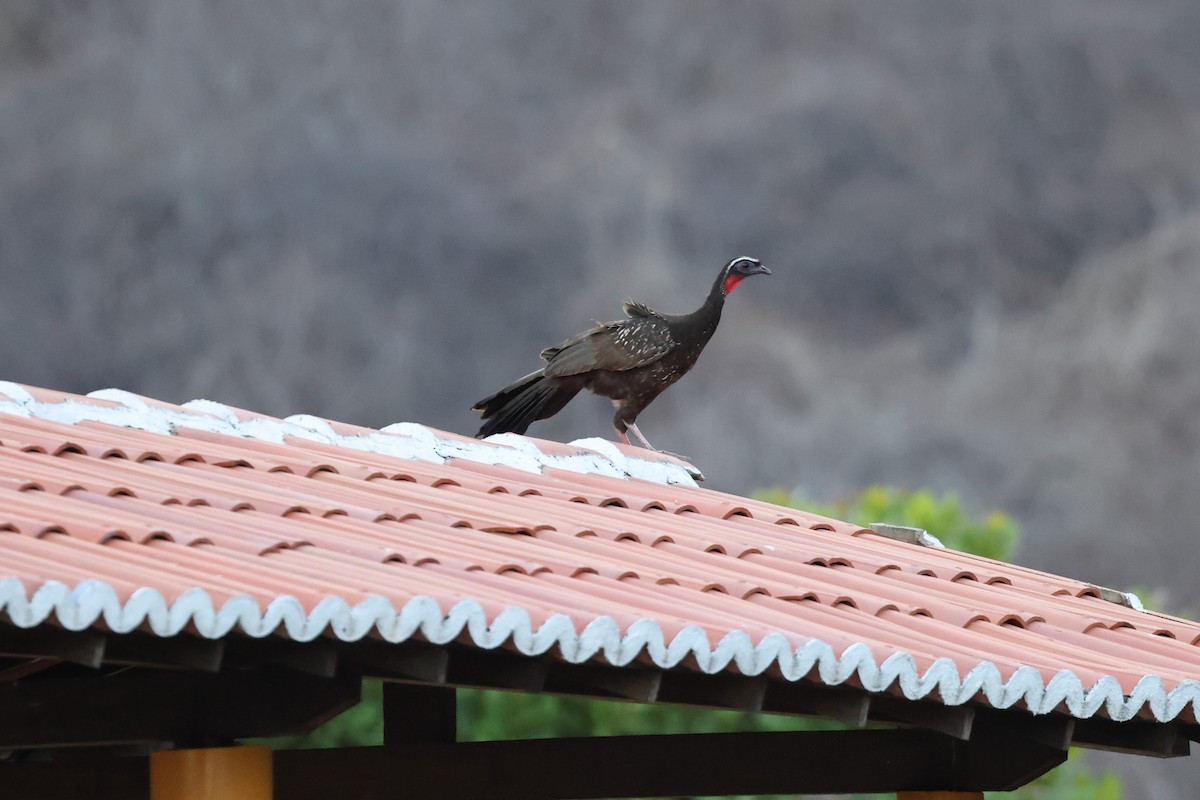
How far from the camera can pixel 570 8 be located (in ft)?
70.5

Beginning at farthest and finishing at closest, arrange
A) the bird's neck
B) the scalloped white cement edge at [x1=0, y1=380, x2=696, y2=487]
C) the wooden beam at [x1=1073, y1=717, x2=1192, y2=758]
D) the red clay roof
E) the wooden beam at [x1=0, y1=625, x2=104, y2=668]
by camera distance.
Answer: the bird's neck, the scalloped white cement edge at [x1=0, y1=380, x2=696, y2=487], the wooden beam at [x1=1073, y1=717, x2=1192, y2=758], the red clay roof, the wooden beam at [x1=0, y1=625, x2=104, y2=668]

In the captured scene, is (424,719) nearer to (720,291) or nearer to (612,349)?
(612,349)

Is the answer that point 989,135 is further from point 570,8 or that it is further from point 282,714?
point 282,714

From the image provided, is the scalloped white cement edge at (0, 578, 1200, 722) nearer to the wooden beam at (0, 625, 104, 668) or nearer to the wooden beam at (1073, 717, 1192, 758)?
the wooden beam at (0, 625, 104, 668)

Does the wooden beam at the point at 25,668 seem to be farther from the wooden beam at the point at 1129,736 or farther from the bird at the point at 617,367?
the bird at the point at 617,367

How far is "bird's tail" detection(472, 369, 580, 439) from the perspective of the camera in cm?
667

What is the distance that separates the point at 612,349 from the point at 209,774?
393cm

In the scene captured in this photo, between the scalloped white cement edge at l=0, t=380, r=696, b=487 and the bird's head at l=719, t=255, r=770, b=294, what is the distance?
1490mm

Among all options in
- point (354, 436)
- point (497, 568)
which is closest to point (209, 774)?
point (497, 568)

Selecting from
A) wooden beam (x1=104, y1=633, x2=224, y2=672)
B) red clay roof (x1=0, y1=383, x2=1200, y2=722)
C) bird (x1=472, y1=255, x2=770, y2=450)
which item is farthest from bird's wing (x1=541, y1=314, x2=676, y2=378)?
wooden beam (x1=104, y1=633, x2=224, y2=672)

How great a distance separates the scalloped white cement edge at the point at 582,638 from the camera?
252cm

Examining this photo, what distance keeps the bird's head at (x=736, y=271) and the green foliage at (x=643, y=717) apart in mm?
3258

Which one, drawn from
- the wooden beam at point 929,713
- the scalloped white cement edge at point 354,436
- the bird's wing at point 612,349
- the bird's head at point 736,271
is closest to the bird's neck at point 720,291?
the bird's head at point 736,271

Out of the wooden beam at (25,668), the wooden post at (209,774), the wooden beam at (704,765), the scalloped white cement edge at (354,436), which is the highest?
the scalloped white cement edge at (354,436)
